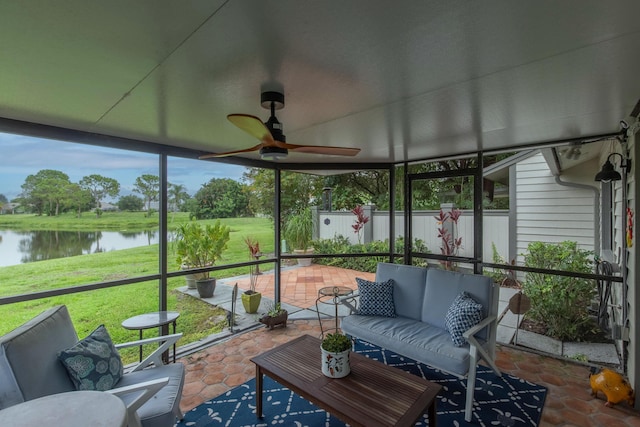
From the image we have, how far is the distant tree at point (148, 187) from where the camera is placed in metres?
3.42

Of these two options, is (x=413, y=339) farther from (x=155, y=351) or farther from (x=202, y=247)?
(x=202, y=247)

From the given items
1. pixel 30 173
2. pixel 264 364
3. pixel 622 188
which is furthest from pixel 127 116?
pixel 622 188

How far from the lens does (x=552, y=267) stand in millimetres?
3764

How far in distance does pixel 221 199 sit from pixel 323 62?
119 inches

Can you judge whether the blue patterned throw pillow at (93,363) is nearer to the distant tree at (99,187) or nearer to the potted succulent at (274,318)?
the distant tree at (99,187)

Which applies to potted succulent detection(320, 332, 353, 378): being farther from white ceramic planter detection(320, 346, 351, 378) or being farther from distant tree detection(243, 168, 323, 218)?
distant tree detection(243, 168, 323, 218)

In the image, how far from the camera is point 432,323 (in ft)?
10.3

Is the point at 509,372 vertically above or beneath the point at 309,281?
beneath

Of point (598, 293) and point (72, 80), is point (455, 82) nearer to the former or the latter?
point (72, 80)

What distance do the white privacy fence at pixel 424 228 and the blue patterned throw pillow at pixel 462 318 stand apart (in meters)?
1.39

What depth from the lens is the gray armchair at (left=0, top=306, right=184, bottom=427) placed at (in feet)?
5.29

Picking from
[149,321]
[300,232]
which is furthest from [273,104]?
[300,232]

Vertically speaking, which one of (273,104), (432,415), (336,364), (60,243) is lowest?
(432,415)

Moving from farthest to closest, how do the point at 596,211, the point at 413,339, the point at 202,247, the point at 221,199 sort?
the point at 221,199 < the point at 596,211 < the point at 202,247 < the point at 413,339
